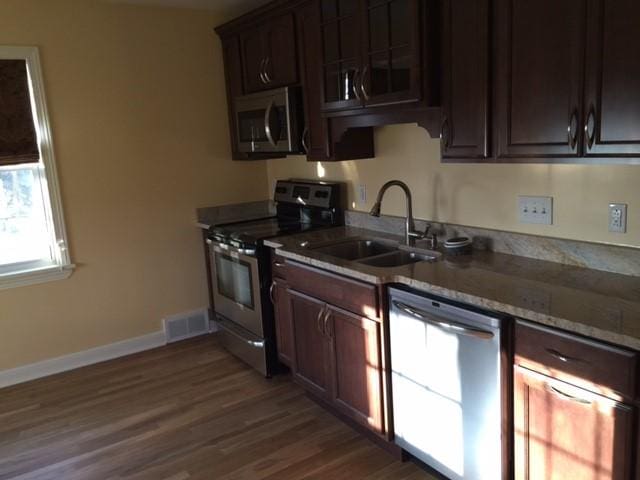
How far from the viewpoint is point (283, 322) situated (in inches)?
126

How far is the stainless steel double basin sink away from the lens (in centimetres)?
277

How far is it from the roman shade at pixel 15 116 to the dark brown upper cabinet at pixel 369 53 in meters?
1.91

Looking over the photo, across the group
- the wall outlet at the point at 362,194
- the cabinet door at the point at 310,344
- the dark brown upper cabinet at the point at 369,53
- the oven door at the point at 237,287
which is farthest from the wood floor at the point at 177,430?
the dark brown upper cabinet at the point at 369,53

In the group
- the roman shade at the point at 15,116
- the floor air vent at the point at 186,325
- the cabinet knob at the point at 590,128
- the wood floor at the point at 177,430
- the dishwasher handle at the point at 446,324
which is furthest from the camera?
the floor air vent at the point at 186,325

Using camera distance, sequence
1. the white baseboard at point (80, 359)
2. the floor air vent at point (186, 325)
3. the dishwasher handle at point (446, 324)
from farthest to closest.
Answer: the floor air vent at point (186, 325) → the white baseboard at point (80, 359) → the dishwasher handle at point (446, 324)

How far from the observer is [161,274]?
4098 millimetres

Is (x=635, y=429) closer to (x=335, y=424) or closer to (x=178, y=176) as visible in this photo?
(x=335, y=424)

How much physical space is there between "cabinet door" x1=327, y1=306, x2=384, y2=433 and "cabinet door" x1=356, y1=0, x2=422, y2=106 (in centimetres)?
104

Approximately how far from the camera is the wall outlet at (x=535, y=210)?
7.84 feet

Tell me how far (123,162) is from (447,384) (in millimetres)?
2748

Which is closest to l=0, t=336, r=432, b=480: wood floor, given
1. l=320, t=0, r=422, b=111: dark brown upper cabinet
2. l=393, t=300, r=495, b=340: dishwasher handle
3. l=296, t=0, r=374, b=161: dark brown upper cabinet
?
l=393, t=300, r=495, b=340: dishwasher handle

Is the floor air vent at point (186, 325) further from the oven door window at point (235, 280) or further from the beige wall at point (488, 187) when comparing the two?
the beige wall at point (488, 187)

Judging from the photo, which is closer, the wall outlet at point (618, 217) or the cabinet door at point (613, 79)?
the cabinet door at point (613, 79)

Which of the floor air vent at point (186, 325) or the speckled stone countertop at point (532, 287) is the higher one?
the speckled stone countertop at point (532, 287)
